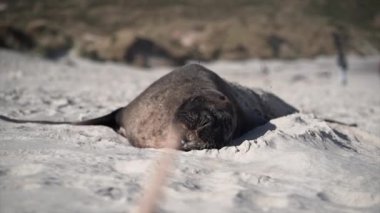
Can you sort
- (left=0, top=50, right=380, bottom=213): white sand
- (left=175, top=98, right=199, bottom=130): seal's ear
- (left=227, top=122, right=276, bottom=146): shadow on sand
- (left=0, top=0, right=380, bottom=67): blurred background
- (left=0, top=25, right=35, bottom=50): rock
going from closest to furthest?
(left=0, top=50, right=380, bottom=213): white sand → (left=175, top=98, right=199, bottom=130): seal's ear → (left=227, top=122, right=276, bottom=146): shadow on sand → (left=0, top=25, right=35, bottom=50): rock → (left=0, top=0, right=380, bottom=67): blurred background

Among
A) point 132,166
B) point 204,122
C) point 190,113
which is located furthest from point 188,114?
point 132,166

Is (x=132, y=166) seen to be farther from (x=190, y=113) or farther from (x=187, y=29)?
(x=187, y=29)

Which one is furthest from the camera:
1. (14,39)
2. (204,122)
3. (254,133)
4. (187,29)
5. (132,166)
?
(187,29)

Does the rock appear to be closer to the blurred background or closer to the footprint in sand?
the blurred background

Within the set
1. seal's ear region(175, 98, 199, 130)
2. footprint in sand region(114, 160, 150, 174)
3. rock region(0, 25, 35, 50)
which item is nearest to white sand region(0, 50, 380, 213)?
footprint in sand region(114, 160, 150, 174)

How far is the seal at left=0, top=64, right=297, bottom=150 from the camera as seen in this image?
146 inches

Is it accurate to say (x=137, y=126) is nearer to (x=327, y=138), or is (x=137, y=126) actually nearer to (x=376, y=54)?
(x=327, y=138)

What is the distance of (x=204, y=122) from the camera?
3.65 m

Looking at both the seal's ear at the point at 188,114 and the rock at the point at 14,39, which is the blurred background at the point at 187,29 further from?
the seal's ear at the point at 188,114

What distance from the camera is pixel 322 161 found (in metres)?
3.45

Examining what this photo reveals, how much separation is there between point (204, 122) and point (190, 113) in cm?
14

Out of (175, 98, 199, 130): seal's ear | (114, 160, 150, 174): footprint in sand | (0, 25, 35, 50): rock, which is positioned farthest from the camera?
(0, 25, 35, 50): rock

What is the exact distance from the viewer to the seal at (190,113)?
146 inches

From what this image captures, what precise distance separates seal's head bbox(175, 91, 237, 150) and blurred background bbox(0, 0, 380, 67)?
33.6 feet
